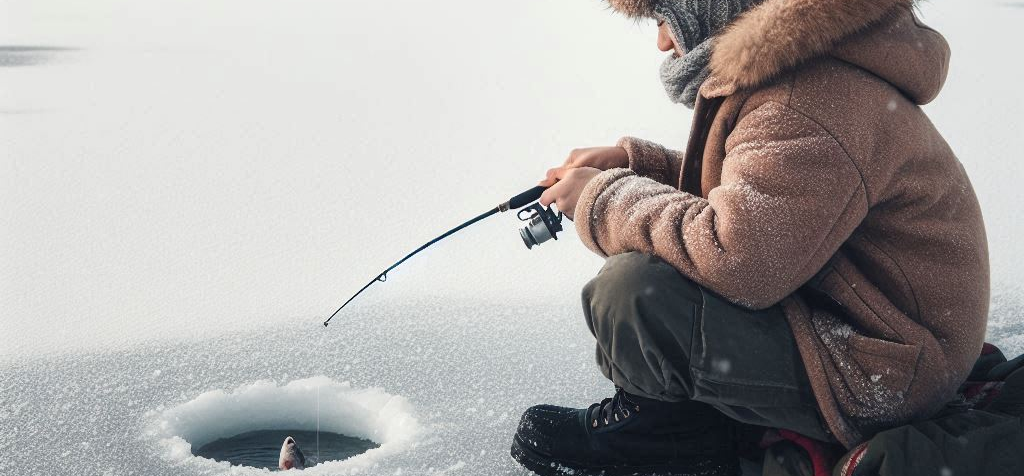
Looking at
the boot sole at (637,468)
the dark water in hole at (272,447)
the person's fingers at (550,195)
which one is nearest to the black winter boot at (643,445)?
the boot sole at (637,468)

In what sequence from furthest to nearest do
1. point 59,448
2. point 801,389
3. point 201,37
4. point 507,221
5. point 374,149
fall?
point 201,37 < point 374,149 < point 507,221 < point 59,448 < point 801,389

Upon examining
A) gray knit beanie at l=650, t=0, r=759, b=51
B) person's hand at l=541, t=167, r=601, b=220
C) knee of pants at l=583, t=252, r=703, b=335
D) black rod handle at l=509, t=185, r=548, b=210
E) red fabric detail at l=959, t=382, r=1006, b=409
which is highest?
gray knit beanie at l=650, t=0, r=759, b=51

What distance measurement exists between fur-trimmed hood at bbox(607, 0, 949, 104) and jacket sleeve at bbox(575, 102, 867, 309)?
2.6 inches

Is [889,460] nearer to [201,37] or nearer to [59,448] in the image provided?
[59,448]

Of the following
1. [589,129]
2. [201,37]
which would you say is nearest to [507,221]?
[589,129]

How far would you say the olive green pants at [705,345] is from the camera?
141cm

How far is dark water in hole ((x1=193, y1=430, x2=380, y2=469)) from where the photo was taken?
1.96 meters

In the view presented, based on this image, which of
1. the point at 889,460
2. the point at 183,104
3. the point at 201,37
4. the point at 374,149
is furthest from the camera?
the point at 201,37

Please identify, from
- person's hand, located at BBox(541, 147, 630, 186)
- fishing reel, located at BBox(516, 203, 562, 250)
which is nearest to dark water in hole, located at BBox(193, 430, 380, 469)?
fishing reel, located at BBox(516, 203, 562, 250)

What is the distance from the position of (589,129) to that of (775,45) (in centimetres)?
194

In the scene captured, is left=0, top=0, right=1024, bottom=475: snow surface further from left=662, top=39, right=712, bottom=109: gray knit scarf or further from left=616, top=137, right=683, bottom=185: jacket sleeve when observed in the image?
left=662, top=39, right=712, bottom=109: gray knit scarf

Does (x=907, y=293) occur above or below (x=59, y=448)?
below

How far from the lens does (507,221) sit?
2775mm

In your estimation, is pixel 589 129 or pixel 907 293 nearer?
pixel 907 293
